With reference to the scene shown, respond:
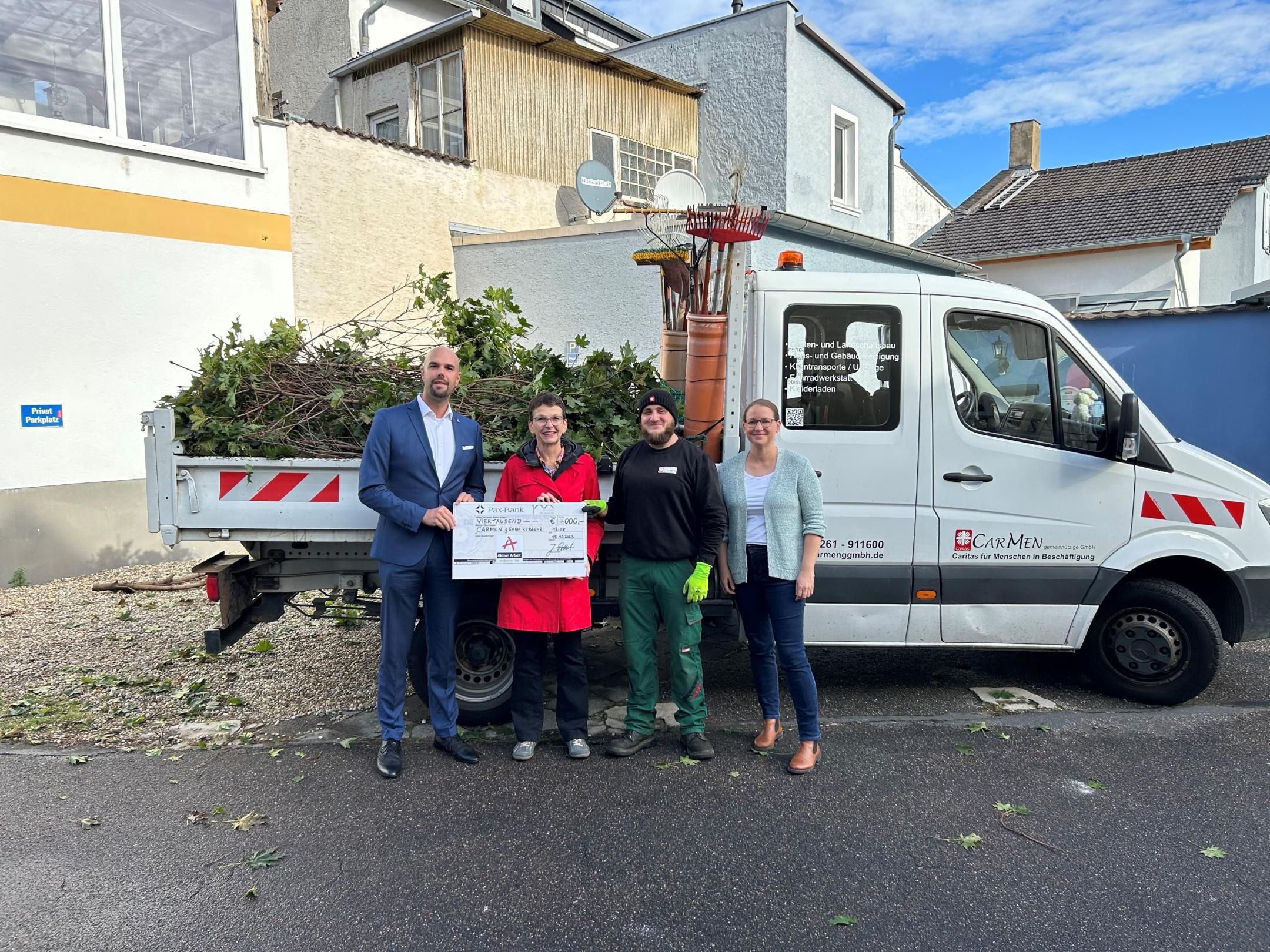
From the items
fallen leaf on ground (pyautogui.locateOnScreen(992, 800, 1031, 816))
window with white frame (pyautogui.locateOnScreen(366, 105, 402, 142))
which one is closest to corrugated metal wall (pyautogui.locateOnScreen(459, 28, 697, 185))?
window with white frame (pyautogui.locateOnScreen(366, 105, 402, 142))

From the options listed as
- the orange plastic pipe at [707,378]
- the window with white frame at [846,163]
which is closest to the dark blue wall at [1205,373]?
the orange plastic pipe at [707,378]

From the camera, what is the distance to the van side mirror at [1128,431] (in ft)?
15.4

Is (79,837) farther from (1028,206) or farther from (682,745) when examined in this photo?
(1028,206)

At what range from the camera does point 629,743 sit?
4566mm

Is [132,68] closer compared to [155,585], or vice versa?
[155,585]

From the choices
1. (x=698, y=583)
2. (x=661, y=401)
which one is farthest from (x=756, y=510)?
(x=661, y=401)

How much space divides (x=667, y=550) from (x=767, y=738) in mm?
1113

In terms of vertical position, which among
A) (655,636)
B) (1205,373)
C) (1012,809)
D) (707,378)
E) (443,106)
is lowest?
(1012,809)

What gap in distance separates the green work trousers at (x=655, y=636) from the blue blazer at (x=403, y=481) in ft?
3.13

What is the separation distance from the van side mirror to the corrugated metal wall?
10416 millimetres

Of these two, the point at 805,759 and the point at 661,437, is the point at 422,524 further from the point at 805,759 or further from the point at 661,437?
the point at 805,759

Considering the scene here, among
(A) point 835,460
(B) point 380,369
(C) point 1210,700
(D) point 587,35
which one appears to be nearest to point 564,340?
(B) point 380,369

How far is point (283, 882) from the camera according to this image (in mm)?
3422

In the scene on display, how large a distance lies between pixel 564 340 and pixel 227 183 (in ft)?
14.0
